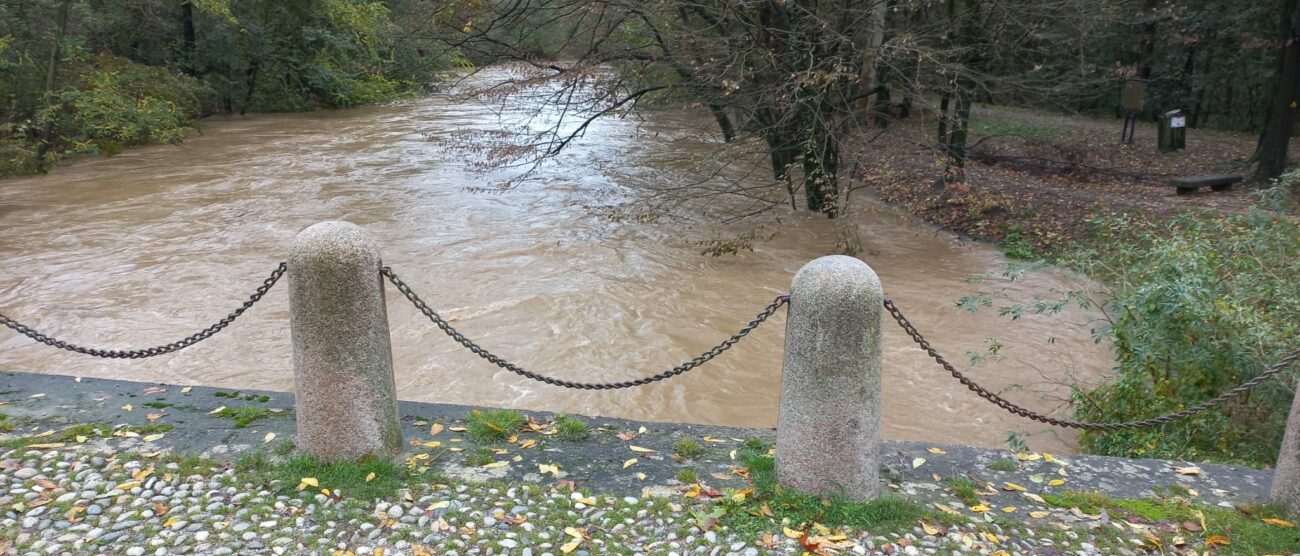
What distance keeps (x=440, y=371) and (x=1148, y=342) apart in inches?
242

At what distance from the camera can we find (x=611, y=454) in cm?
454

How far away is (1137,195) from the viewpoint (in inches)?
571

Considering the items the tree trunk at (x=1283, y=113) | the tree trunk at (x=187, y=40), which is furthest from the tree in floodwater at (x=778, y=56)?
the tree trunk at (x=187, y=40)

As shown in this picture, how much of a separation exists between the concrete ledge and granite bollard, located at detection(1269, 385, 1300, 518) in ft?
0.63

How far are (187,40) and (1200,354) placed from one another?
2843 centimetres

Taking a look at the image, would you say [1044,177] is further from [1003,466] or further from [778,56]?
[1003,466]

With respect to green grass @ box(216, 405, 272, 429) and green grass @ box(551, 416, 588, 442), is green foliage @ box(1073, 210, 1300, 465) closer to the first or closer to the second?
green grass @ box(551, 416, 588, 442)

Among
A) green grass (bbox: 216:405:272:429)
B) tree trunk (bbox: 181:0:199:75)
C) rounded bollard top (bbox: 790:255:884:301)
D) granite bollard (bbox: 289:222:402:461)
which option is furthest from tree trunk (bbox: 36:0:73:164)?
rounded bollard top (bbox: 790:255:884:301)

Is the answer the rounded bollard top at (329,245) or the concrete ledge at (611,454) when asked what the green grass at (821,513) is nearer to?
the concrete ledge at (611,454)

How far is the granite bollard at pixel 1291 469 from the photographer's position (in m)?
3.73

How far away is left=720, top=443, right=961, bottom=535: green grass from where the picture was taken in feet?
12.5

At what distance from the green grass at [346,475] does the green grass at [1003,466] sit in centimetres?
307

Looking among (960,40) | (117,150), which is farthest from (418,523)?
(117,150)

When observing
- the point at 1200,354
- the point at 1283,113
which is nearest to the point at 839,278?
the point at 1200,354
